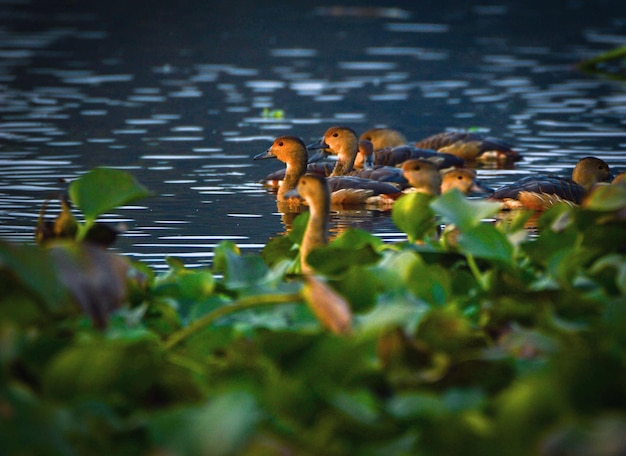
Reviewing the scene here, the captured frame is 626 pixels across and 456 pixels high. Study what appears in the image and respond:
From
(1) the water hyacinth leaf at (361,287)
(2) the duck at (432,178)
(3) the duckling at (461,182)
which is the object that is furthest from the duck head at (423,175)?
(1) the water hyacinth leaf at (361,287)

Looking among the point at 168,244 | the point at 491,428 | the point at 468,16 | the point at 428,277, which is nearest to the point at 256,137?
the point at 168,244

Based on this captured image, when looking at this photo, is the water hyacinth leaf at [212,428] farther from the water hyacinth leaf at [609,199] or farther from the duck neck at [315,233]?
the duck neck at [315,233]

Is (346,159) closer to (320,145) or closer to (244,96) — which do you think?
(320,145)

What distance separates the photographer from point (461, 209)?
380 cm

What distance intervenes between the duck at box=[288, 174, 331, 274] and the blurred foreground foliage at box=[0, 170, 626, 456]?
2.26ft

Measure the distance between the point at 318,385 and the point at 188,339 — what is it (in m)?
0.53

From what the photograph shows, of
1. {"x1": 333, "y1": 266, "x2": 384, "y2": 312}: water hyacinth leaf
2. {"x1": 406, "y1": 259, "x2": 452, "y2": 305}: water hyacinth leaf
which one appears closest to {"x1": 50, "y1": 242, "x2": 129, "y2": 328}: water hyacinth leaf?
{"x1": 333, "y1": 266, "x2": 384, "y2": 312}: water hyacinth leaf

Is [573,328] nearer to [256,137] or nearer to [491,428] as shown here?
[491,428]

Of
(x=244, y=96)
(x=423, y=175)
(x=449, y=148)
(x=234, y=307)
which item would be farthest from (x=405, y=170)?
(x=244, y=96)

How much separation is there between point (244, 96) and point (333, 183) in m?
9.15

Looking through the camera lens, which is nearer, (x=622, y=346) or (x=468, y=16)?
(x=622, y=346)

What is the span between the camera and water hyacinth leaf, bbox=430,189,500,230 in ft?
12.2

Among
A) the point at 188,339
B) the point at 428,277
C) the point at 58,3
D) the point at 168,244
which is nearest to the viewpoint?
the point at 188,339

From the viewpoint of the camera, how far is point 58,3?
1742 inches
